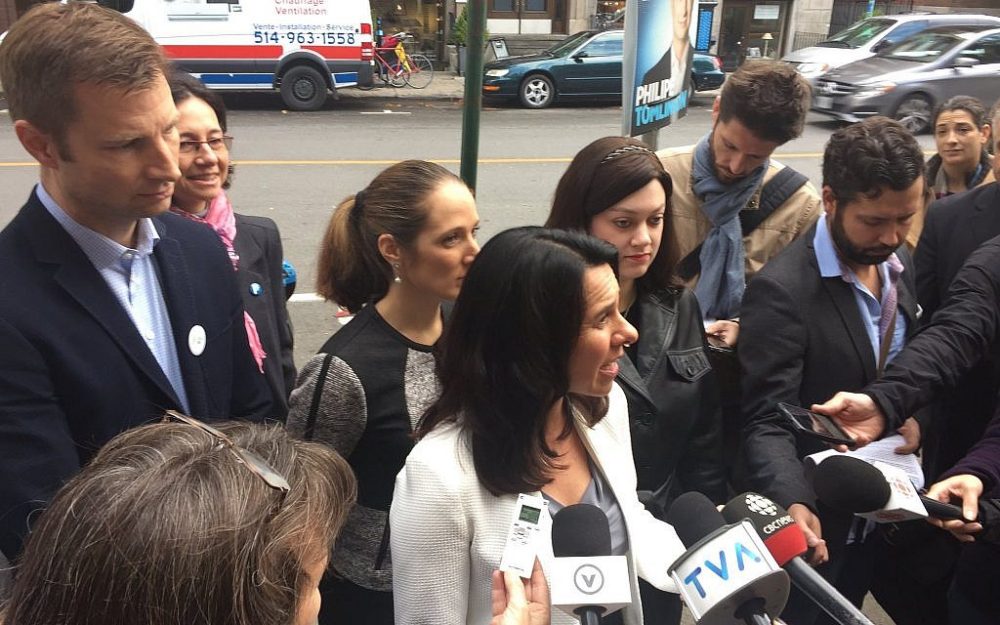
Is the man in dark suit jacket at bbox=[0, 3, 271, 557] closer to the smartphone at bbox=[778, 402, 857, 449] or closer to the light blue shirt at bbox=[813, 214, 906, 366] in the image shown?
the smartphone at bbox=[778, 402, 857, 449]

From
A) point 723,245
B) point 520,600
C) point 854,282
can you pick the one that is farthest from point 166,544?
point 723,245

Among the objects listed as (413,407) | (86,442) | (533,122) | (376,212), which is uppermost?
(376,212)

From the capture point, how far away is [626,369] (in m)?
2.12

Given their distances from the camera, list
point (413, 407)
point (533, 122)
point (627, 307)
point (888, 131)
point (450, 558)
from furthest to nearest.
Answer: point (533, 122) < point (627, 307) < point (888, 131) < point (413, 407) < point (450, 558)

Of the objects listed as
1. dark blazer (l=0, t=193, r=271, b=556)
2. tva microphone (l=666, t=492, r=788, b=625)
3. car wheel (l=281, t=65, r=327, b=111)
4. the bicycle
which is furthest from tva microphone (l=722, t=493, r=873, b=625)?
the bicycle

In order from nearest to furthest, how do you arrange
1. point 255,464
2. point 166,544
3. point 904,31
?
1. point 166,544
2. point 255,464
3. point 904,31

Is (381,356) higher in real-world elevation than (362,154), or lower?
higher

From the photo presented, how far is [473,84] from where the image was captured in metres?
3.07

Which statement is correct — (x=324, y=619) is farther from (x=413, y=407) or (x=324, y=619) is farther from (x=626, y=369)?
(x=626, y=369)

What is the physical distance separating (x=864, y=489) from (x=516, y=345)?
0.81m

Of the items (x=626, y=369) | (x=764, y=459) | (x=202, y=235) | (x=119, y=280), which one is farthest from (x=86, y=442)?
(x=764, y=459)

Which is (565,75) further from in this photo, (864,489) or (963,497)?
(864,489)

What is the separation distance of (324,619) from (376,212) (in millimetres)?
1139

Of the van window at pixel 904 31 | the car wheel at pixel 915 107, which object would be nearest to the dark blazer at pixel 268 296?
the car wheel at pixel 915 107
